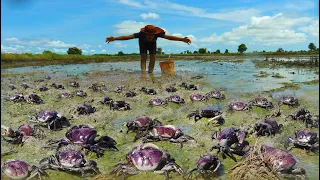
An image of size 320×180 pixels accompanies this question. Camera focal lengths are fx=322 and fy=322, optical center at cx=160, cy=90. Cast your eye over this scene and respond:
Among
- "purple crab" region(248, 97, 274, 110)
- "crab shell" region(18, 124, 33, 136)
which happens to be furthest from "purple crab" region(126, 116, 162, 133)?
"purple crab" region(248, 97, 274, 110)

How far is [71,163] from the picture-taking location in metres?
5.27

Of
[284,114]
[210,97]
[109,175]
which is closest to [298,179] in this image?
[109,175]

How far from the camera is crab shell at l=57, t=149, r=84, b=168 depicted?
5.27 meters

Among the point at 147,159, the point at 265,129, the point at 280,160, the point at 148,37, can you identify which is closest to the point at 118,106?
the point at 265,129

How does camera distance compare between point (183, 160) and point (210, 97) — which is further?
point (210, 97)

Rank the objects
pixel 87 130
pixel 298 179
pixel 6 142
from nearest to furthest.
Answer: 1. pixel 298 179
2. pixel 87 130
3. pixel 6 142

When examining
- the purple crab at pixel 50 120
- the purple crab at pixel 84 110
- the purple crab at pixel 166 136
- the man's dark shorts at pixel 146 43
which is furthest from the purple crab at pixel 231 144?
the man's dark shorts at pixel 146 43

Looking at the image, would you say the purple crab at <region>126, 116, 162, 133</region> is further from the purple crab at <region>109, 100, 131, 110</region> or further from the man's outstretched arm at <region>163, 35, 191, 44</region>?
the man's outstretched arm at <region>163, 35, 191, 44</region>

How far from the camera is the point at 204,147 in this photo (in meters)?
6.47

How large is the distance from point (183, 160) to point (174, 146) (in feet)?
2.29

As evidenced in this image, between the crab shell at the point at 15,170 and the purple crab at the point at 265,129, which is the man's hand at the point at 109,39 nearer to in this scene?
the purple crab at the point at 265,129

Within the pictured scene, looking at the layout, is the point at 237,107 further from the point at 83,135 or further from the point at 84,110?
the point at 83,135

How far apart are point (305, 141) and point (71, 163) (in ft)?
14.1

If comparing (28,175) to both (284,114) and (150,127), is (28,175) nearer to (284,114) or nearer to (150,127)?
(150,127)
